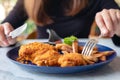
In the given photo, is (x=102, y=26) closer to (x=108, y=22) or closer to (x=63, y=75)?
(x=108, y=22)

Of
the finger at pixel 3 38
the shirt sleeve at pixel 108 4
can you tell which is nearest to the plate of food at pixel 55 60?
the finger at pixel 3 38

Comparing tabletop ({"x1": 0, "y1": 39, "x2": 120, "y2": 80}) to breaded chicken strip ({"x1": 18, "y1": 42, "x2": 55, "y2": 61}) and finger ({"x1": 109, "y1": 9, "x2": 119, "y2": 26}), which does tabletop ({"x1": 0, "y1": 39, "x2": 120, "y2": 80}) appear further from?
finger ({"x1": 109, "y1": 9, "x2": 119, "y2": 26})

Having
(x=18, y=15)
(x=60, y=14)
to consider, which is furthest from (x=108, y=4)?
(x=18, y=15)

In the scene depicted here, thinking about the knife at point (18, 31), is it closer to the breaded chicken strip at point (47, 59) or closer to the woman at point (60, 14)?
the breaded chicken strip at point (47, 59)

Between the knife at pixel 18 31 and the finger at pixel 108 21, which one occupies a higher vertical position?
the finger at pixel 108 21

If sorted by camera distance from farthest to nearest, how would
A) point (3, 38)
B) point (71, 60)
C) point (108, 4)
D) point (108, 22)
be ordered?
1. point (108, 4)
2. point (3, 38)
3. point (108, 22)
4. point (71, 60)

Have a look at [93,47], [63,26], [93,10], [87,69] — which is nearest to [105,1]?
[93,10]

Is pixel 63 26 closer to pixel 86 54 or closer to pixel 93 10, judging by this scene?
pixel 93 10

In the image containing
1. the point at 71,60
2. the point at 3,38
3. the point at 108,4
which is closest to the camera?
the point at 71,60
